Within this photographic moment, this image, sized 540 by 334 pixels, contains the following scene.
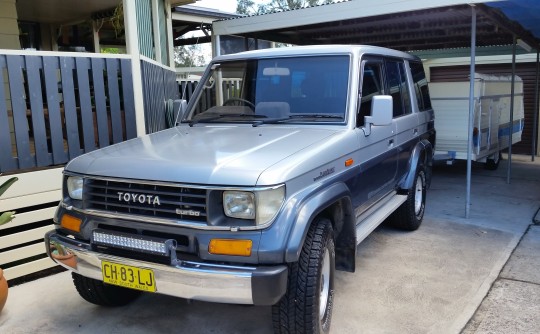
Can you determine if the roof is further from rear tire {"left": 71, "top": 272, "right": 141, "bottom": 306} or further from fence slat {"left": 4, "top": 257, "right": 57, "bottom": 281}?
fence slat {"left": 4, "top": 257, "right": 57, "bottom": 281}

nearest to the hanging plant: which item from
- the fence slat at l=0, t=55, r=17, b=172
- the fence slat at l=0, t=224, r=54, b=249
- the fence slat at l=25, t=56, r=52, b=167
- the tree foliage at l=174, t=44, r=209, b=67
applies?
the fence slat at l=25, t=56, r=52, b=167

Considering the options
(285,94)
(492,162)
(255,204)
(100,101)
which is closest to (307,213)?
(255,204)

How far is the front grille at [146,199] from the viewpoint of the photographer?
2627 millimetres

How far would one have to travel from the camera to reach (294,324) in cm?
273

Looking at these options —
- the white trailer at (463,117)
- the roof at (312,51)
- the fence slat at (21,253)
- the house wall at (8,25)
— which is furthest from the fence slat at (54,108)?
the white trailer at (463,117)

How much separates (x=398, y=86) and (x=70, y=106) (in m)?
3.32

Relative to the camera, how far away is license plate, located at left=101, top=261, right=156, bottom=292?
8.75 feet

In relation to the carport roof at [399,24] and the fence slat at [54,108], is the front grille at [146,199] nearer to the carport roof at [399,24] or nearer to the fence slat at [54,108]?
the fence slat at [54,108]

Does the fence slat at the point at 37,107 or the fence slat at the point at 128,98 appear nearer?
the fence slat at the point at 37,107

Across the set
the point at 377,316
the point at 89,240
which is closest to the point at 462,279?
the point at 377,316

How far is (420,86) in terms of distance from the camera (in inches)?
227

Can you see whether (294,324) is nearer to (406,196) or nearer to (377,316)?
(377,316)

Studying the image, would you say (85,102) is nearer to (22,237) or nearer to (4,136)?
(4,136)

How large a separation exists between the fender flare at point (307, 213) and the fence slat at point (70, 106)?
2.81m
